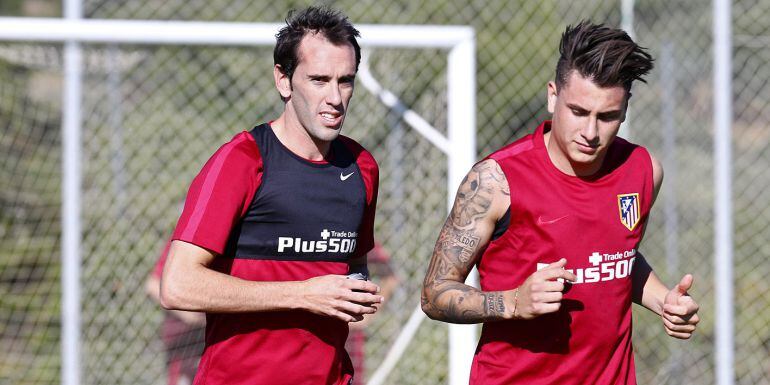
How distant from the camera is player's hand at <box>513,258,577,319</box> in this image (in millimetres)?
2852

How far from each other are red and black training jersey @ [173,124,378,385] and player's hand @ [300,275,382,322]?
266 mm

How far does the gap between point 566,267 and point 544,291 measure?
350mm

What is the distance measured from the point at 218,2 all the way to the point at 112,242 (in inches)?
92.7

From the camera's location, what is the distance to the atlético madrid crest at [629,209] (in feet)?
10.9

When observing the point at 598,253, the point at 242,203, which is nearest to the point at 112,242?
the point at 242,203

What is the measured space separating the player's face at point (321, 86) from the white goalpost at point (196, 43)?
5.60 ft

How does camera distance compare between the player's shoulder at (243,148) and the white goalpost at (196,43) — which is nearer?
the player's shoulder at (243,148)

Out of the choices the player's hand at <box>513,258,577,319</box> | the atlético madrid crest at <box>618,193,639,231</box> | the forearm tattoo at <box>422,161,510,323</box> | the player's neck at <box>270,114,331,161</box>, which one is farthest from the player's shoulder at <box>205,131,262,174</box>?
the atlético madrid crest at <box>618,193,639,231</box>

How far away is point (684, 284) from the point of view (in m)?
3.14

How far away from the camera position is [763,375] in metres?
7.53

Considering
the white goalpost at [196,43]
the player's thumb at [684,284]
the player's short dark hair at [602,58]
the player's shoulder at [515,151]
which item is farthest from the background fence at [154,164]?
the player's thumb at [684,284]

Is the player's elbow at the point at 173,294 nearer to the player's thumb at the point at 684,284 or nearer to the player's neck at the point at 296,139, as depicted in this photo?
the player's neck at the point at 296,139

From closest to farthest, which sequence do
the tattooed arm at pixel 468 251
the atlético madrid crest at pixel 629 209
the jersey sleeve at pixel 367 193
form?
1. the tattooed arm at pixel 468 251
2. the atlético madrid crest at pixel 629 209
3. the jersey sleeve at pixel 367 193

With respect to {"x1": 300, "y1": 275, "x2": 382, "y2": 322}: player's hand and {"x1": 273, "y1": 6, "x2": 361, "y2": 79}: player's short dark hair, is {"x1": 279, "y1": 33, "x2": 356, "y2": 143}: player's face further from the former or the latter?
{"x1": 300, "y1": 275, "x2": 382, "y2": 322}: player's hand
